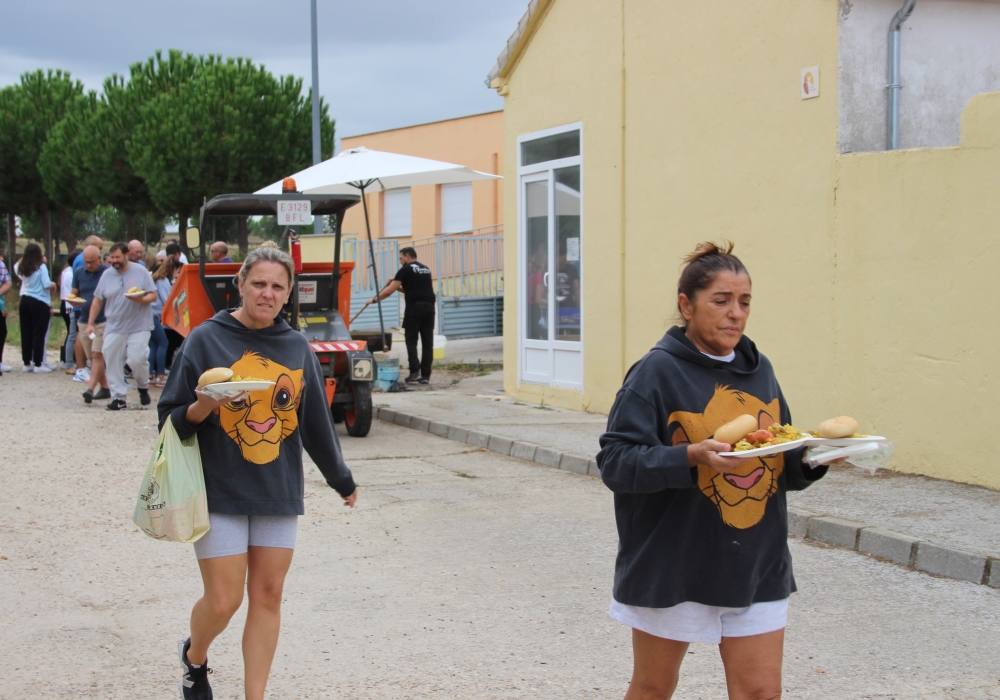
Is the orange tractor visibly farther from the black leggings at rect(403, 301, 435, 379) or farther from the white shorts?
the white shorts

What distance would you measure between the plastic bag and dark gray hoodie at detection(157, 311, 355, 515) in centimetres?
186

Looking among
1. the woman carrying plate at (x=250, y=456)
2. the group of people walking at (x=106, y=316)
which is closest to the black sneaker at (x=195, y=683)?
the woman carrying plate at (x=250, y=456)

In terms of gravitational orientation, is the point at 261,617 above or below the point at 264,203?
below

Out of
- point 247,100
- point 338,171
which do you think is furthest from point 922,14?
point 247,100

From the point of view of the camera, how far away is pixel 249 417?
426 cm

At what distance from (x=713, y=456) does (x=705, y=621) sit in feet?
1.73

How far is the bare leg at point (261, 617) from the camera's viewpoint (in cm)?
429

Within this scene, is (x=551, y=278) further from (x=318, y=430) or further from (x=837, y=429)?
(x=837, y=429)

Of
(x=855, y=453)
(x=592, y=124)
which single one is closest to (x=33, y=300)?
(x=592, y=124)

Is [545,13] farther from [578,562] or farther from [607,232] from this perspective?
[578,562]

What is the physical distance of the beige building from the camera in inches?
366

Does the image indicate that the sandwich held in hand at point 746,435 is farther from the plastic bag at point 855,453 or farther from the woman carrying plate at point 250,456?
the woman carrying plate at point 250,456

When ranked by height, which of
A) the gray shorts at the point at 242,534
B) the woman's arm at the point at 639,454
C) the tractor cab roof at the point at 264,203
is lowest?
the gray shorts at the point at 242,534

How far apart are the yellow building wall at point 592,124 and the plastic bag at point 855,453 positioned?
10172mm
